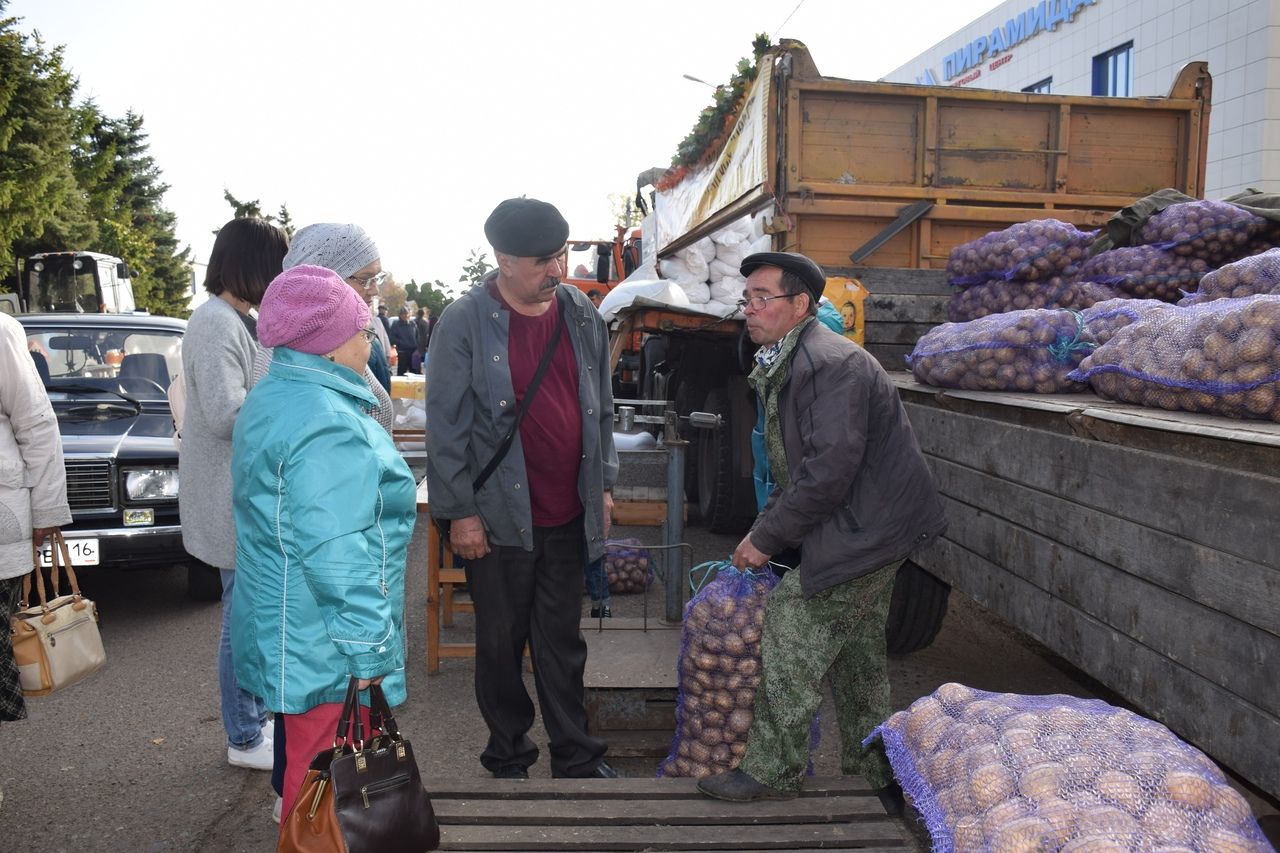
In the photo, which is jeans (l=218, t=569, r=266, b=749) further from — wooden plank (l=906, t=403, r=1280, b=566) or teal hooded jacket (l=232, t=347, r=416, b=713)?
wooden plank (l=906, t=403, r=1280, b=566)

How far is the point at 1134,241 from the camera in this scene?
4.68 metres

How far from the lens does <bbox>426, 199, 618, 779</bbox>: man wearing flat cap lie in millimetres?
3320

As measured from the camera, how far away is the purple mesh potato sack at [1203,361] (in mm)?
2432

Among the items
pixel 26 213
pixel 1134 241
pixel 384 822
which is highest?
pixel 26 213

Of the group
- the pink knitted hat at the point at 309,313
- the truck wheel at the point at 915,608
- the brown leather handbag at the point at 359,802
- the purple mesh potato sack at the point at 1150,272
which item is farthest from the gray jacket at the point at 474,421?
the purple mesh potato sack at the point at 1150,272

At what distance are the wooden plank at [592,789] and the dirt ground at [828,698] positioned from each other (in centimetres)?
104

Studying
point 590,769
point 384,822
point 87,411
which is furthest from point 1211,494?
point 87,411

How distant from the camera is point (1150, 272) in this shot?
14.5 ft

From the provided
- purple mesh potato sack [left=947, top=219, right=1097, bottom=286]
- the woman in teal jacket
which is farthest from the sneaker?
purple mesh potato sack [left=947, top=219, right=1097, bottom=286]

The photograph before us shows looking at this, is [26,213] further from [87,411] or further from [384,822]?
[384,822]

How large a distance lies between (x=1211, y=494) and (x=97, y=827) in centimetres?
357

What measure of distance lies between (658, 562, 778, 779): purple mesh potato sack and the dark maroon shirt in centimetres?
60

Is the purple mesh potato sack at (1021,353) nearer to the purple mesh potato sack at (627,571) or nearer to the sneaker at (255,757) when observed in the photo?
the sneaker at (255,757)

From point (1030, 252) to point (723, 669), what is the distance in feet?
8.58
